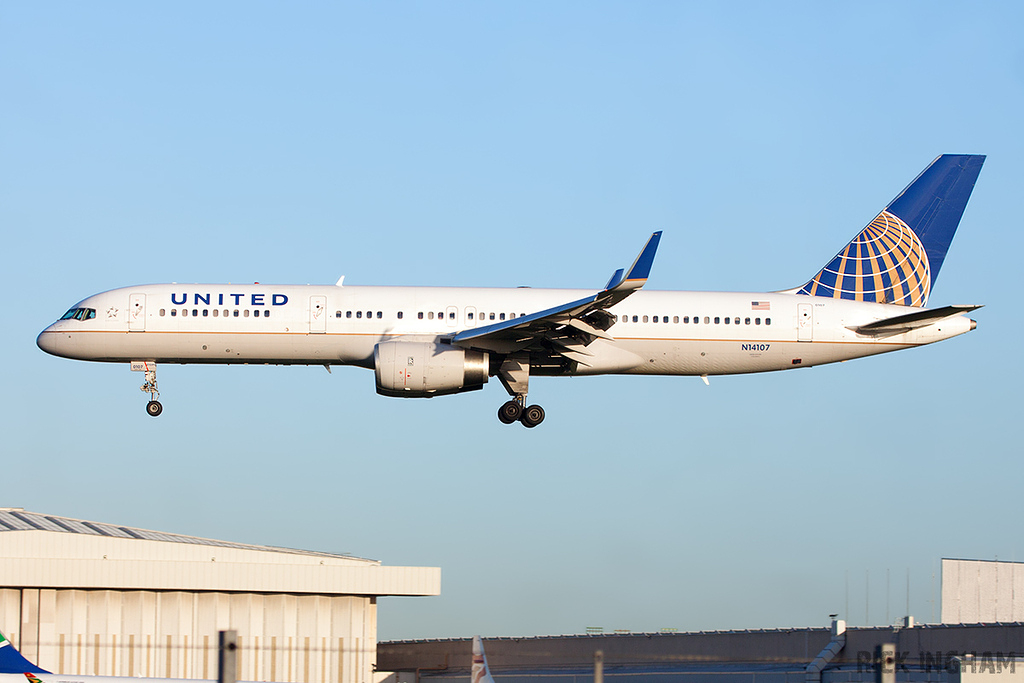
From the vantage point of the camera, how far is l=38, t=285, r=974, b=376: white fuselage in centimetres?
4028

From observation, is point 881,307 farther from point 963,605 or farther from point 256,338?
point 256,338

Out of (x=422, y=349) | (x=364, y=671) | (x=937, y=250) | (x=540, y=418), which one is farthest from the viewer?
(x=937, y=250)

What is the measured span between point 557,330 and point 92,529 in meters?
16.6

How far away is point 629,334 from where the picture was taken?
40.7 m

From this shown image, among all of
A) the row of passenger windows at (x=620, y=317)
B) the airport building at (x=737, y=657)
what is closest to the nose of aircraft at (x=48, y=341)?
the row of passenger windows at (x=620, y=317)

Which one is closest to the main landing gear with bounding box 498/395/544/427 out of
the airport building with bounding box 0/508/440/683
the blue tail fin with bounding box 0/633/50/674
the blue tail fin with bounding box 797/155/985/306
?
the airport building with bounding box 0/508/440/683

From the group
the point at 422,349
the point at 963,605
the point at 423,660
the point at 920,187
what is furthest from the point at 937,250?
the point at 423,660

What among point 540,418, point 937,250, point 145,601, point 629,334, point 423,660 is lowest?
point 423,660

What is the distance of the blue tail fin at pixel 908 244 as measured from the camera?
149ft

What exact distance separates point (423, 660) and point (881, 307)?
19.4 metres

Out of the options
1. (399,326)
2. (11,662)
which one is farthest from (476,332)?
(11,662)

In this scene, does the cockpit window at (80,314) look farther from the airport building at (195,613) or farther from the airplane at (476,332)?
the airport building at (195,613)

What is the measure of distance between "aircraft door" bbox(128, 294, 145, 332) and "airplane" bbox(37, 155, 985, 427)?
0.03 m

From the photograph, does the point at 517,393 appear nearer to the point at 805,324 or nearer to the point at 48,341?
the point at 805,324
